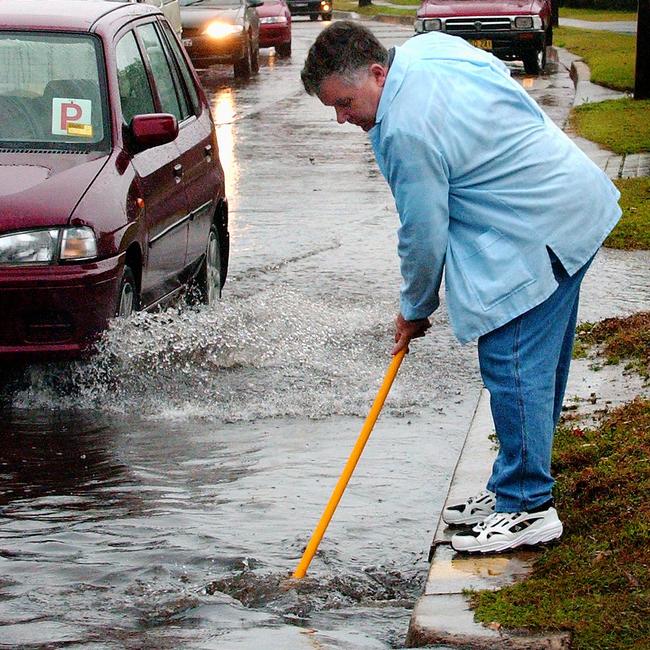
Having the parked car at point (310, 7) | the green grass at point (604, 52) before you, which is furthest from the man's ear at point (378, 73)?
the parked car at point (310, 7)

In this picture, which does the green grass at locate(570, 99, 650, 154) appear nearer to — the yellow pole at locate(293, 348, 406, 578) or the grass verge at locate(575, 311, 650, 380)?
the grass verge at locate(575, 311, 650, 380)

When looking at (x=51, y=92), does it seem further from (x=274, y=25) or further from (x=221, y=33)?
(x=274, y=25)

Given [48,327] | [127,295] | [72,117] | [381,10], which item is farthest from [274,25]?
[48,327]

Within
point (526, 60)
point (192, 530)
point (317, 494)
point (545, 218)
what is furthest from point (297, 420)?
point (526, 60)

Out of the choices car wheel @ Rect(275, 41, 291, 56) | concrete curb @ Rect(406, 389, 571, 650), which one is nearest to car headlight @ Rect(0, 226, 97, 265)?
concrete curb @ Rect(406, 389, 571, 650)

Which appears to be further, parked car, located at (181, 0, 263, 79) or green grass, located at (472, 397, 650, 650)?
parked car, located at (181, 0, 263, 79)

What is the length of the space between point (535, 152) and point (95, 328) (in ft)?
9.12

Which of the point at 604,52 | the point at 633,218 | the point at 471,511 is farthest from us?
the point at 604,52

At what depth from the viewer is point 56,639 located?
431cm

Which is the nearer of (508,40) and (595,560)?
(595,560)

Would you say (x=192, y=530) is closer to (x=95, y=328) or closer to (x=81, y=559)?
(x=81, y=559)

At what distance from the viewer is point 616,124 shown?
16.7 m

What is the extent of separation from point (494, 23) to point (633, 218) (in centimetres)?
1384

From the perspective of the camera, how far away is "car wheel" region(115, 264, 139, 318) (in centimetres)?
692
